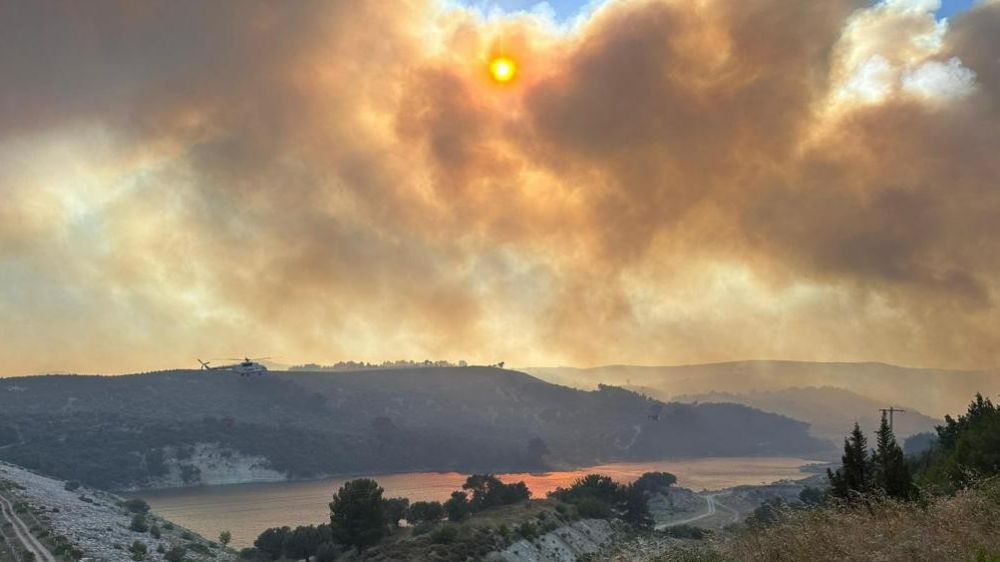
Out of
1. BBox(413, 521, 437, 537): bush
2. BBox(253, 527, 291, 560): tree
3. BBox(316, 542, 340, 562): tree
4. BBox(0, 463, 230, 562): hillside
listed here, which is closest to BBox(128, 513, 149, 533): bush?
BBox(0, 463, 230, 562): hillside

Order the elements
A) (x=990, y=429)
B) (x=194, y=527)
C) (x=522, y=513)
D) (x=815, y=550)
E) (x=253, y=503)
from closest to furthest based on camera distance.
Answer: (x=815, y=550) < (x=990, y=429) < (x=522, y=513) < (x=194, y=527) < (x=253, y=503)

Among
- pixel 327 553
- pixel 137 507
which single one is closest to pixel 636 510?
pixel 327 553

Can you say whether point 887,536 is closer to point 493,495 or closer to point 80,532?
point 493,495

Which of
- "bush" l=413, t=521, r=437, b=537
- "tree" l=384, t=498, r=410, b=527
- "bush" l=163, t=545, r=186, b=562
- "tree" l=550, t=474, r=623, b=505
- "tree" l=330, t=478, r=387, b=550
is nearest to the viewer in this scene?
"tree" l=330, t=478, r=387, b=550

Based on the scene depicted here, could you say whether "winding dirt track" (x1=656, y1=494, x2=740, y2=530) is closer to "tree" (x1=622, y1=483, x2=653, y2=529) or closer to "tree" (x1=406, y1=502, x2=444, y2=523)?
"tree" (x1=622, y1=483, x2=653, y2=529)

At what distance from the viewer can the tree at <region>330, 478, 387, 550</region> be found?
72.4 m

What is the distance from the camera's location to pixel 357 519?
72.9 m

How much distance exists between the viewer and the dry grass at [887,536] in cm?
1158

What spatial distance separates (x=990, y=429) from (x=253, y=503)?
175 meters

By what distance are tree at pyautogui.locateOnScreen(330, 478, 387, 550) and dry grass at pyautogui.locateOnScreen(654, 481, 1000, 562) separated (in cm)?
6305

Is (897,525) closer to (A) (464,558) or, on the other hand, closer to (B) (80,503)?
(A) (464,558)

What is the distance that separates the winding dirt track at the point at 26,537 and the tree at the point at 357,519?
26.6 m

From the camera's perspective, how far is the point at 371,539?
72.3 metres

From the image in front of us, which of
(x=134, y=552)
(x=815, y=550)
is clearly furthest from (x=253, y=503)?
(x=815, y=550)
